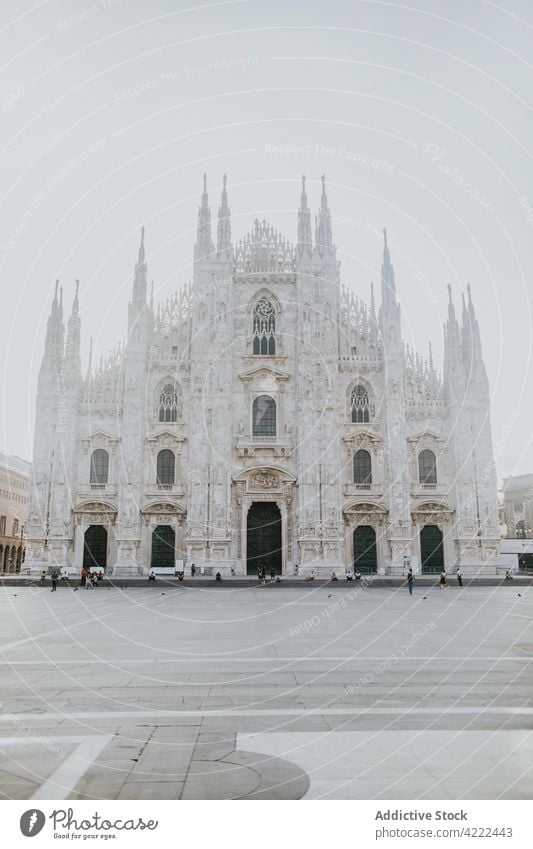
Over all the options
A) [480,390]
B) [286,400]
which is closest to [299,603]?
[286,400]

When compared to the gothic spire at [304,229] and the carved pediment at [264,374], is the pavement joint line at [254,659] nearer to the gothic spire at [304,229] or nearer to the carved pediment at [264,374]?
the carved pediment at [264,374]

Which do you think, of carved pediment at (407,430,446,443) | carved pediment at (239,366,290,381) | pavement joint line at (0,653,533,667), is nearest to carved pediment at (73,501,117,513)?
carved pediment at (239,366,290,381)

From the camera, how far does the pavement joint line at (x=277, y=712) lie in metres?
6.45

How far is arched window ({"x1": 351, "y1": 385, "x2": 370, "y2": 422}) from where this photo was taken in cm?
3847

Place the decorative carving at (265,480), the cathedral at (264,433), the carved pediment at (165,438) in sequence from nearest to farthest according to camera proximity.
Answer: the cathedral at (264,433), the decorative carving at (265,480), the carved pediment at (165,438)

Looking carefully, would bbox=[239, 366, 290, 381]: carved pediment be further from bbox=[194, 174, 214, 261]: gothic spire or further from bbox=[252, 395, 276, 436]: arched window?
bbox=[194, 174, 214, 261]: gothic spire

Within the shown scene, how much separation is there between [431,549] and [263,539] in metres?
9.41

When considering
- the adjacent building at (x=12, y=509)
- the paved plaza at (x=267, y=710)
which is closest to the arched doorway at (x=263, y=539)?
the paved plaza at (x=267, y=710)

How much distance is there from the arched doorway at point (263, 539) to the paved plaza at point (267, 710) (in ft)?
70.9

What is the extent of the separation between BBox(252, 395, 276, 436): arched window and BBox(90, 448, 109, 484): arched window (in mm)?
8533

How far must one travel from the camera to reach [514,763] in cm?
459

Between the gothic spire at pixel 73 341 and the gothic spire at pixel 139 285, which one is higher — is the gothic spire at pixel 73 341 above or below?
below

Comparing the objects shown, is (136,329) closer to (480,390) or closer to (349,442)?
(349,442)

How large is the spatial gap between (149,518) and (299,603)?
55.0ft
